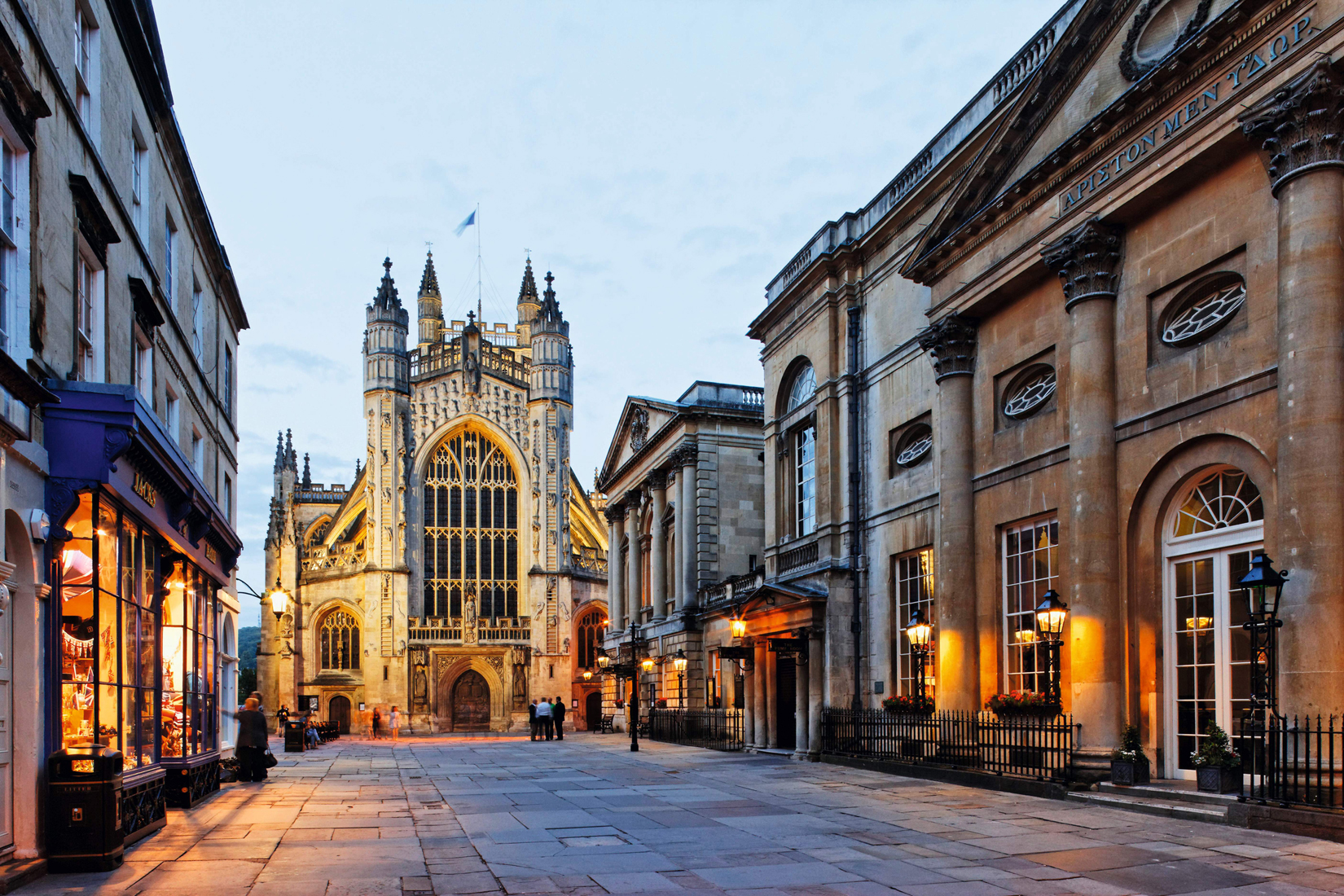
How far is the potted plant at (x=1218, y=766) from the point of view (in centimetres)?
1305

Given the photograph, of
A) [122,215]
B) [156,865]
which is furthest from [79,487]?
[122,215]

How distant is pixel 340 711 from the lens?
59.5 meters

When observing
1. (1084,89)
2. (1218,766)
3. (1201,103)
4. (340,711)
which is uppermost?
(1084,89)

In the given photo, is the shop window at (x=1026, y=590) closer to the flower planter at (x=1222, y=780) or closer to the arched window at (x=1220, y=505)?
the arched window at (x=1220, y=505)

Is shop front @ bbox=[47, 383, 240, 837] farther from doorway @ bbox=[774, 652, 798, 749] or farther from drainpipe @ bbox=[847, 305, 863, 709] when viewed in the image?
doorway @ bbox=[774, 652, 798, 749]

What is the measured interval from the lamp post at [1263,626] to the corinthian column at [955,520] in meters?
6.76

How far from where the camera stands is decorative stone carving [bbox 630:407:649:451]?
40.9 m

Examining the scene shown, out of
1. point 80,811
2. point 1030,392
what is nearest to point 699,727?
point 1030,392

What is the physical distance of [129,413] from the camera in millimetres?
10281

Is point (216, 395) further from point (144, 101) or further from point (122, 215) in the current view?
point (122, 215)

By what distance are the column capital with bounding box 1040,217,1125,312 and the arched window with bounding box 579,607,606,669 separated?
47602 millimetres

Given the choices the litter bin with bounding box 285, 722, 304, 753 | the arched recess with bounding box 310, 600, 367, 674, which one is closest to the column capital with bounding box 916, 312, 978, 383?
the litter bin with bounding box 285, 722, 304, 753

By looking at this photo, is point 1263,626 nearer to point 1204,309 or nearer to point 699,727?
point 1204,309

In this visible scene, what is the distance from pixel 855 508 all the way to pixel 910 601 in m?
2.90
